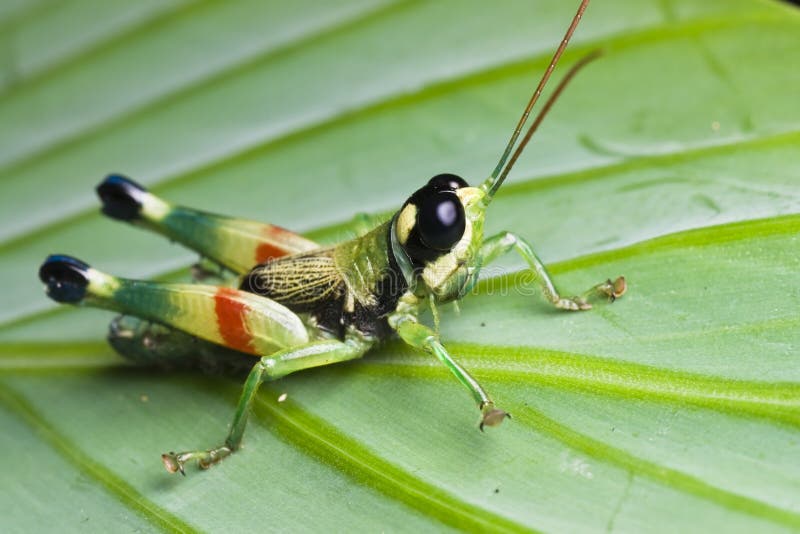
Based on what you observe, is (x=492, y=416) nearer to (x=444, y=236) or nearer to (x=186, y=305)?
(x=444, y=236)

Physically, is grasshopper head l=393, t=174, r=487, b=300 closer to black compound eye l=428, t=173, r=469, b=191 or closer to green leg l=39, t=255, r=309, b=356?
black compound eye l=428, t=173, r=469, b=191

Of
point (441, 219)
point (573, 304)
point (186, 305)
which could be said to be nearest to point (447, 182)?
point (441, 219)

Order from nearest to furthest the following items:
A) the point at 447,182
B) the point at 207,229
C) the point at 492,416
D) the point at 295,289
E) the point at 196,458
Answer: the point at 492,416, the point at 196,458, the point at 447,182, the point at 295,289, the point at 207,229

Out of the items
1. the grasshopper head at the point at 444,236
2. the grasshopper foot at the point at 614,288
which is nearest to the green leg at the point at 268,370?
the grasshopper head at the point at 444,236

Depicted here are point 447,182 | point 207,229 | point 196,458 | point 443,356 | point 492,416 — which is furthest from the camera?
point 207,229

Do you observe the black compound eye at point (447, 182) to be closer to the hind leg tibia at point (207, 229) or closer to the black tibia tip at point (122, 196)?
the hind leg tibia at point (207, 229)

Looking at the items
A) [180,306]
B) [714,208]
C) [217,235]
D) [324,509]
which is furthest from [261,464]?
[714,208]

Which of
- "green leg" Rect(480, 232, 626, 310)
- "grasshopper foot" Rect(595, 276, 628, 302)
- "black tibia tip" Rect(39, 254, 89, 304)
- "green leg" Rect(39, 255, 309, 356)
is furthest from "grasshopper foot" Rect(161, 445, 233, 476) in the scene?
"grasshopper foot" Rect(595, 276, 628, 302)
